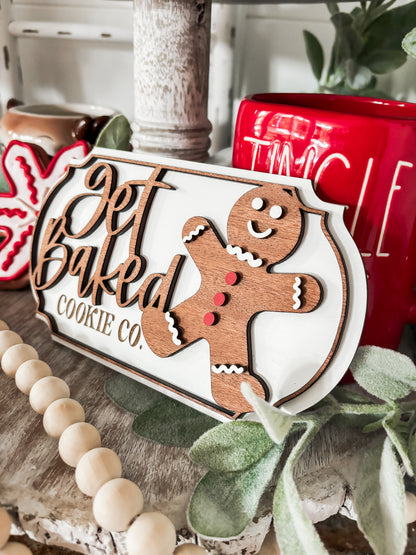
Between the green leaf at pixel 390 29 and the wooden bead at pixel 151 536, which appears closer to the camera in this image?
the wooden bead at pixel 151 536

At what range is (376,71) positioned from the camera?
73 cm

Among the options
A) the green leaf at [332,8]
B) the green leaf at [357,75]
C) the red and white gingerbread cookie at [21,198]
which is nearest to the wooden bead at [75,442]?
the red and white gingerbread cookie at [21,198]

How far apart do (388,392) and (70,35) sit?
886mm

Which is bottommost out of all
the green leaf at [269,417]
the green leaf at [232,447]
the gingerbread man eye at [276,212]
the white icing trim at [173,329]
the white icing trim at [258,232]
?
the green leaf at [232,447]

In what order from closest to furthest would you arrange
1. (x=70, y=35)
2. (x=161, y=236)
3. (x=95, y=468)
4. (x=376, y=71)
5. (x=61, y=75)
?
(x=95, y=468) < (x=161, y=236) < (x=376, y=71) < (x=70, y=35) < (x=61, y=75)

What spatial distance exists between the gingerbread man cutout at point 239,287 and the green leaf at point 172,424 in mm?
33

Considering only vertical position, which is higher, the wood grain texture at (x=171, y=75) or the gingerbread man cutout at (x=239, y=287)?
the wood grain texture at (x=171, y=75)

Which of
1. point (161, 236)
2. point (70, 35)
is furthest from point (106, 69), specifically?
point (161, 236)

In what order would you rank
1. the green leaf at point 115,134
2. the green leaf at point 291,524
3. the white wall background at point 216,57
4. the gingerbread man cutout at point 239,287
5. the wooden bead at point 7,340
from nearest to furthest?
1. the green leaf at point 291,524
2. the gingerbread man cutout at point 239,287
3. the wooden bead at point 7,340
4. the green leaf at point 115,134
5. the white wall background at point 216,57

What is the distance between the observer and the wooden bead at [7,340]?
515mm

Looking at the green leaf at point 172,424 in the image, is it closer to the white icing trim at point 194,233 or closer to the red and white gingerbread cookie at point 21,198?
the white icing trim at point 194,233

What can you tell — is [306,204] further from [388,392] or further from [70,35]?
[70,35]

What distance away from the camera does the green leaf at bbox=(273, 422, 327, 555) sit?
11.9 inches

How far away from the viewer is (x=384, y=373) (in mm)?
389
